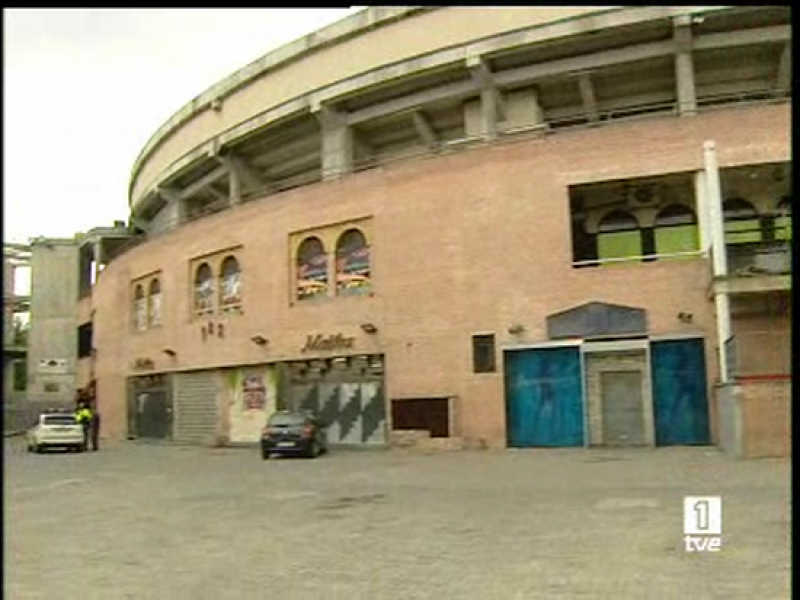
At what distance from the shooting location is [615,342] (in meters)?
25.2

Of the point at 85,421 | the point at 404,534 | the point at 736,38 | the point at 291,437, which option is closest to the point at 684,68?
the point at 736,38

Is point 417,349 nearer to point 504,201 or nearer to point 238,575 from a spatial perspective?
point 504,201

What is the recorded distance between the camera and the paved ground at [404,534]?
7.56 m

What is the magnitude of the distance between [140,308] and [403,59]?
1725 centimetres

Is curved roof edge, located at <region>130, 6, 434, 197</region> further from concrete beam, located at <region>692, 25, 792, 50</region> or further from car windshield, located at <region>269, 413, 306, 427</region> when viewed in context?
car windshield, located at <region>269, 413, 306, 427</region>

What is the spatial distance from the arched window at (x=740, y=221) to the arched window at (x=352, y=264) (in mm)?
10911

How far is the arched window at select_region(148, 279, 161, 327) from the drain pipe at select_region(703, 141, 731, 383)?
23565mm

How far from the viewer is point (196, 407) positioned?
1403 inches

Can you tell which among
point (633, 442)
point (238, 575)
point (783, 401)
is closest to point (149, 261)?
point (633, 442)

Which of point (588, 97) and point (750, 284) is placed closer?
point (750, 284)

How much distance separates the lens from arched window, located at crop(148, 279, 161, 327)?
38938 mm

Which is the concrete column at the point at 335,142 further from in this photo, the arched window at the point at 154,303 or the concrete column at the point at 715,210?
the concrete column at the point at 715,210

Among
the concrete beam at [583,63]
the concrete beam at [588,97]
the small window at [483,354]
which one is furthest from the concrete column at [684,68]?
the small window at [483,354]

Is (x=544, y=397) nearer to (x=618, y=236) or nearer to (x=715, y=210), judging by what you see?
(x=618, y=236)
